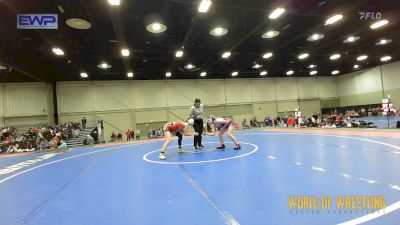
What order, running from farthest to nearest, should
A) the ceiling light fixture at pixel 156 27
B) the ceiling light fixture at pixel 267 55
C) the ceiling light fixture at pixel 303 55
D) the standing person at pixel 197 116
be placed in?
the ceiling light fixture at pixel 303 55
the ceiling light fixture at pixel 267 55
the ceiling light fixture at pixel 156 27
the standing person at pixel 197 116

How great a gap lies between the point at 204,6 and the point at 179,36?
4.60 metres

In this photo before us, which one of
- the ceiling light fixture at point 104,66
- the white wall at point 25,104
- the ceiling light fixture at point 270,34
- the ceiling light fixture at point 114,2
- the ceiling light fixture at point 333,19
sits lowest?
the white wall at point 25,104

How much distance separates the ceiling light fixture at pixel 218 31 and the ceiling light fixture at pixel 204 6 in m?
2.87

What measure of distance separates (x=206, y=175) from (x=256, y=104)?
31.8 metres

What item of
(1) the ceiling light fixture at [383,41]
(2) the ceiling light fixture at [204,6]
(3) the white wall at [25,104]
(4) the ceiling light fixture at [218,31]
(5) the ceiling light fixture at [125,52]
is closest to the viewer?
(2) the ceiling light fixture at [204,6]

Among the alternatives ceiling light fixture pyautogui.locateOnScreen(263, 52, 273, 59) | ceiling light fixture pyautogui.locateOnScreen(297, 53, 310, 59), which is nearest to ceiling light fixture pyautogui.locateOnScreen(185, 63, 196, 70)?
ceiling light fixture pyautogui.locateOnScreen(263, 52, 273, 59)

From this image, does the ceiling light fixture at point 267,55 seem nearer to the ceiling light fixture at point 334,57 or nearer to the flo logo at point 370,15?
the ceiling light fixture at point 334,57

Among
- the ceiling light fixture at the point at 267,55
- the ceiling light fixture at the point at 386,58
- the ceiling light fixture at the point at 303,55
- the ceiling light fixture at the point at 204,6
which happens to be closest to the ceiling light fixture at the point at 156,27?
the ceiling light fixture at the point at 204,6

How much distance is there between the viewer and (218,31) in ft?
49.3

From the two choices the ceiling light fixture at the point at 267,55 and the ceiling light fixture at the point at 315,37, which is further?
the ceiling light fixture at the point at 267,55

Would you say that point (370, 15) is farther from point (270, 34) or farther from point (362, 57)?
point (362, 57)

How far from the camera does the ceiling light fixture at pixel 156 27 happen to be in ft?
43.9

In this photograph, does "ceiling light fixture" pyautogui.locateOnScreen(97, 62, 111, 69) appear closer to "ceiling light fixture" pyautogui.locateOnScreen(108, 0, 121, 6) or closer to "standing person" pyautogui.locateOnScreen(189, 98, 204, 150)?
"ceiling light fixture" pyautogui.locateOnScreen(108, 0, 121, 6)

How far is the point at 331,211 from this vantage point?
2.97m
